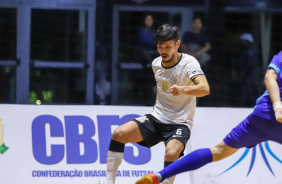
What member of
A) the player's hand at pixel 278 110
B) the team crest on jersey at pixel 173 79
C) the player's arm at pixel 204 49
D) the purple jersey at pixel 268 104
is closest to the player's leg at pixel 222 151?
the purple jersey at pixel 268 104

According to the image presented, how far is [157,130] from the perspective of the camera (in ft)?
20.7

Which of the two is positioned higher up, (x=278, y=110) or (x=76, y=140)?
(x=278, y=110)

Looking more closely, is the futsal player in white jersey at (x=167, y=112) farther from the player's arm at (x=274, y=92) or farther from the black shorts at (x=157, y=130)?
the player's arm at (x=274, y=92)

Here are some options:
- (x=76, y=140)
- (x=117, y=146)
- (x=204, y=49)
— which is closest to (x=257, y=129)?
(x=117, y=146)

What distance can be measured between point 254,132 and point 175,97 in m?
1.43

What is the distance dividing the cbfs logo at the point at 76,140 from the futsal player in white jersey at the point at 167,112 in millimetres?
1560

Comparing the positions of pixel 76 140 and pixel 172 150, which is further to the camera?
pixel 76 140

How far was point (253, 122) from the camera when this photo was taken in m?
4.99

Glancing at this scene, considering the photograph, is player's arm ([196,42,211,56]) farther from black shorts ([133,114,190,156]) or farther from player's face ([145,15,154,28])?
black shorts ([133,114,190,156])

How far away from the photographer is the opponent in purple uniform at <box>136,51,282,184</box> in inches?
191

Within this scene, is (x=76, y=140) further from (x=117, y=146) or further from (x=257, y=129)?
(x=257, y=129)

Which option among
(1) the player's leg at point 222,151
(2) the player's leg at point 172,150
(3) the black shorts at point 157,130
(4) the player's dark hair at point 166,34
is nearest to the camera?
(1) the player's leg at point 222,151

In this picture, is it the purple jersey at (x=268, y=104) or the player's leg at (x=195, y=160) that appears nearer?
the purple jersey at (x=268, y=104)

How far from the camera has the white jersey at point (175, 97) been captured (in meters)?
6.19
